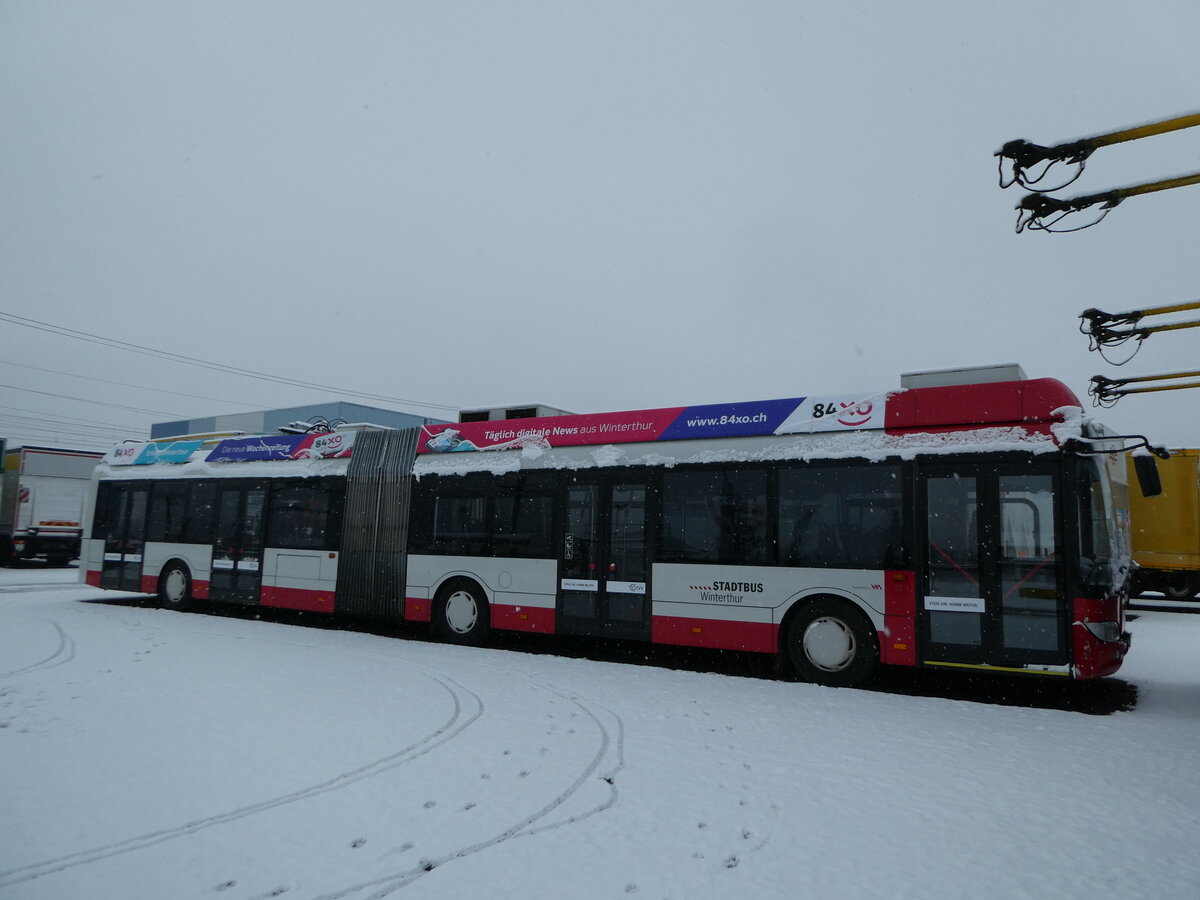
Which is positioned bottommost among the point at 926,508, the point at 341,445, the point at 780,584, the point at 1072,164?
the point at 780,584

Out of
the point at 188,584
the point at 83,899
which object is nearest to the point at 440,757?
the point at 83,899

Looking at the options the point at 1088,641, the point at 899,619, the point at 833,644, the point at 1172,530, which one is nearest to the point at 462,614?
the point at 833,644

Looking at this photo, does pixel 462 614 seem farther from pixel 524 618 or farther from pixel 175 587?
pixel 175 587

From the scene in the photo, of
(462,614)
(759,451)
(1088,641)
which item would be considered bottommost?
(462,614)

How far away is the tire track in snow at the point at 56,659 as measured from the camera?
789 centimetres

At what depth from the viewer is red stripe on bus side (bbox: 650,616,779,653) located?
864 cm

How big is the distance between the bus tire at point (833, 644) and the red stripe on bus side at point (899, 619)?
19cm

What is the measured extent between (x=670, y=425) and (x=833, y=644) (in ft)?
10.6

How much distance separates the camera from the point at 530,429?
36.0ft

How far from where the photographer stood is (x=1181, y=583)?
57.4ft

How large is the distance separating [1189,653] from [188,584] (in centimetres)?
1585

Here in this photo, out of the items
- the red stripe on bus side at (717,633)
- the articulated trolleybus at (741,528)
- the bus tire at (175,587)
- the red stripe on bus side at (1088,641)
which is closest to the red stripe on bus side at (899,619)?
the articulated trolleybus at (741,528)

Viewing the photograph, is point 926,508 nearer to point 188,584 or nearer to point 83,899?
point 83,899

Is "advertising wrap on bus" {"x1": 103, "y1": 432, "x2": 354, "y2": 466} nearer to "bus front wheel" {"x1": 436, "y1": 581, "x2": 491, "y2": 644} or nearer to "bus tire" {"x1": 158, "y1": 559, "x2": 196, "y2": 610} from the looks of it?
"bus tire" {"x1": 158, "y1": 559, "x2": 196, "y2": 610}
